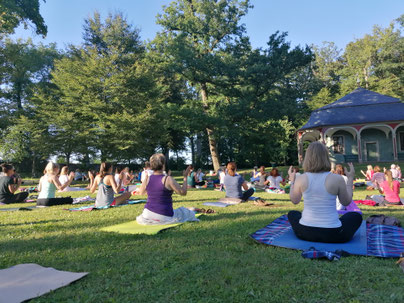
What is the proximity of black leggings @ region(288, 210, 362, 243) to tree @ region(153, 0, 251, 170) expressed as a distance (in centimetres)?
1977

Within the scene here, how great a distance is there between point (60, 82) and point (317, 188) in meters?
26.5

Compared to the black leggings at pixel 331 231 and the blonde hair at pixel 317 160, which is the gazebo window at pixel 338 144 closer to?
the black leggings at pixel 331 231

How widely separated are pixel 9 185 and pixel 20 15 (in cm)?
1090

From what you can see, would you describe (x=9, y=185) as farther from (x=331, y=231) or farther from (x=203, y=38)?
(x=203, y=38)

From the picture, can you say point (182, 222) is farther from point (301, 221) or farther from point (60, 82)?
point (60, 82)

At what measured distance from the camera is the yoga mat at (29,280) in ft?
8.68

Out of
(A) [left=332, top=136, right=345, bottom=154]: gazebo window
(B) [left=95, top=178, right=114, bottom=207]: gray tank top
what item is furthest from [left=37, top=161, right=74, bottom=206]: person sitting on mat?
(A) [left=332, top=136, right=345, bottom=154]: gazebo window

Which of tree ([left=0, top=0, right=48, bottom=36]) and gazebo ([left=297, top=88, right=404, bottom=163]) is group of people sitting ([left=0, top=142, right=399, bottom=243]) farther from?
gazebo ([left=297, top=88, right=404, bottom=163])

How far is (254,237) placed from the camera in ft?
14.4

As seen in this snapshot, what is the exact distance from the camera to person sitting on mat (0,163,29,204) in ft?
31.0

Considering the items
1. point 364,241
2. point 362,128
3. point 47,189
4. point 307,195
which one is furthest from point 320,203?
point 362,128

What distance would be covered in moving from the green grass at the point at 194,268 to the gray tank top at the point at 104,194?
289cm

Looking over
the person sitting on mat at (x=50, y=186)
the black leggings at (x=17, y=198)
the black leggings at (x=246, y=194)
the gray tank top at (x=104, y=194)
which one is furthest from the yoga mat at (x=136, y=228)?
the black leggings at (x=17, y=198)

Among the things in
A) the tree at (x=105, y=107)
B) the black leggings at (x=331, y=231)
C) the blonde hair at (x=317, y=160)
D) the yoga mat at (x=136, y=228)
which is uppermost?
the tree at (x=105, y=107)
